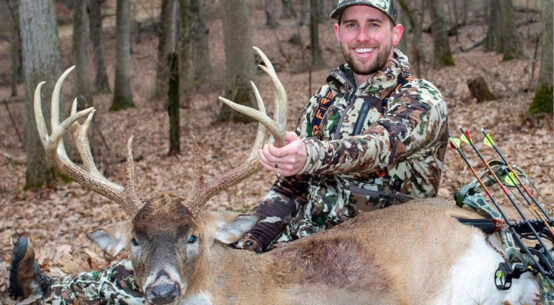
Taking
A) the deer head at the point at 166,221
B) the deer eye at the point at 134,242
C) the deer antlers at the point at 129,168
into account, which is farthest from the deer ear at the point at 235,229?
the deer eye at the point at 134,242

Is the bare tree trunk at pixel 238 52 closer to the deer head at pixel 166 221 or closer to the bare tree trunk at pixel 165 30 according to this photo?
the bare tree trunk at pixel 165 30

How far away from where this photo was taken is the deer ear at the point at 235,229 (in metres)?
3.87

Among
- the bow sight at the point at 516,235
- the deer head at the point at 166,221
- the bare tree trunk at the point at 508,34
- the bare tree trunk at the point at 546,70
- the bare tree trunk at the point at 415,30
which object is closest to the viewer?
the deer head at the point at 166,221

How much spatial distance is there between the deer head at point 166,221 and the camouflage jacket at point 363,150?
51 centimetres

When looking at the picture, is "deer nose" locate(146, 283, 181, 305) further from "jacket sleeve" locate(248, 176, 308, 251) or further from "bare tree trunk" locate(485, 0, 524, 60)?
"bare tree trunk" locate(485, 0, 524, 60)

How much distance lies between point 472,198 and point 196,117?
42.8 ft

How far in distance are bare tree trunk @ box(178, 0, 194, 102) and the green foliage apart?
10.4 m

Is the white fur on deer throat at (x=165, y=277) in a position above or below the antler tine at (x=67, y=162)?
below

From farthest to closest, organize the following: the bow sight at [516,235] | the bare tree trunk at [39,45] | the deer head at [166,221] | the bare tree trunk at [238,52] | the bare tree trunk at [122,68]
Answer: the bare tree trunk at [122,68] < the bare tree trunk at [238,52] < the bare tree trunk at [39,45] < the bow sight at [516,235] < the deer head at [166,221]

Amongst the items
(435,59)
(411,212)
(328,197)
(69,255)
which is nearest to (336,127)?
(328,197)

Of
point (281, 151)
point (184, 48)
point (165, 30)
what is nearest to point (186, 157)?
point (165, 30)

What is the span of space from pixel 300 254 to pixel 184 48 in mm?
16093

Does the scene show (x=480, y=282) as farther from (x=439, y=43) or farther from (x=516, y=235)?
(x=439, y=43)

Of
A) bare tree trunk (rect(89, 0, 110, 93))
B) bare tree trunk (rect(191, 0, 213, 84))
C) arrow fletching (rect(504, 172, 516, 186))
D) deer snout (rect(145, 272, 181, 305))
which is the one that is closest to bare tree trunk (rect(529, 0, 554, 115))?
arrow fletching (rect(504, 172, 516, 186))
